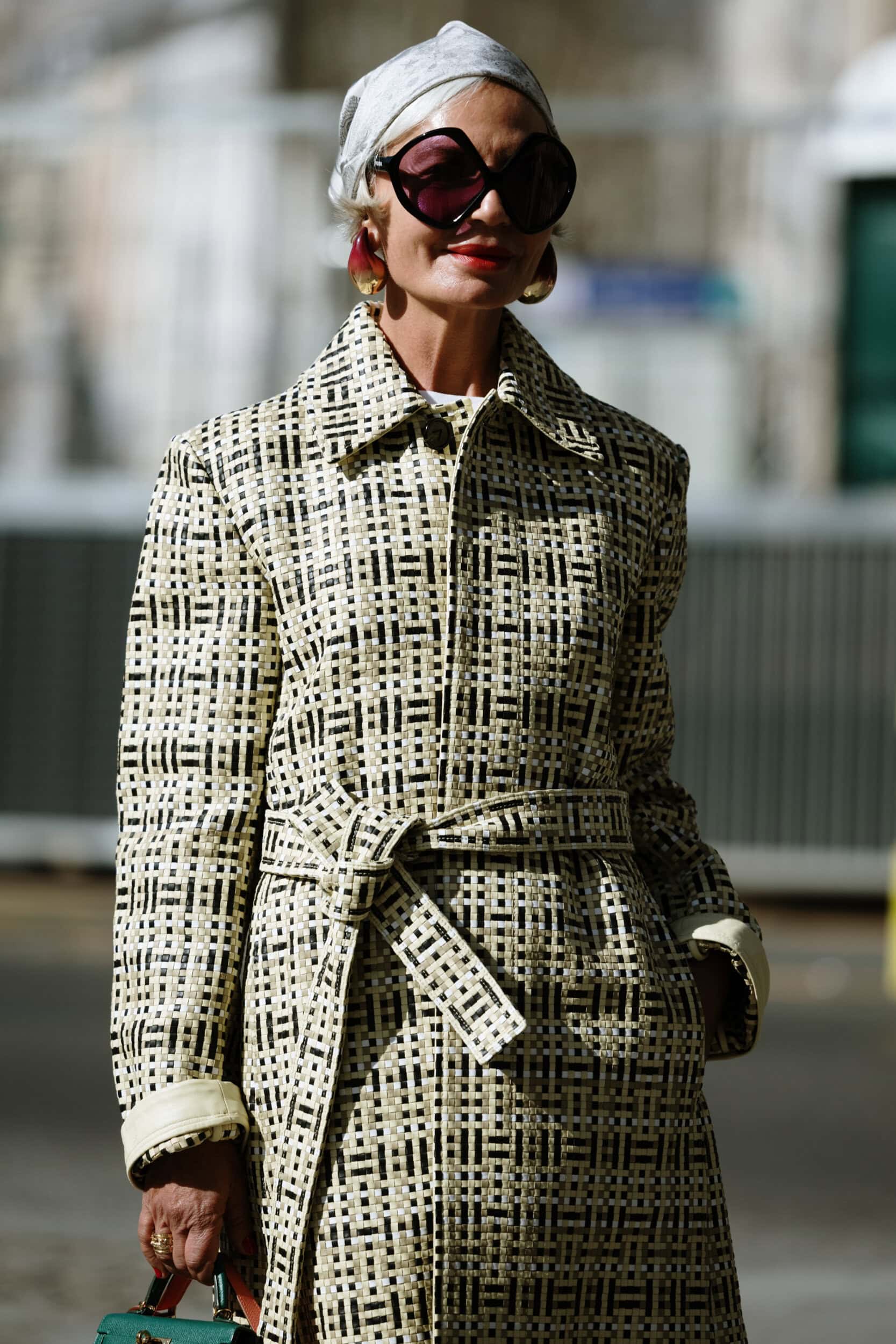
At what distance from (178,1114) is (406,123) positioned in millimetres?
1094

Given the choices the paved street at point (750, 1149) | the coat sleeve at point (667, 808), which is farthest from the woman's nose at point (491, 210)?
the paved street at point (750, 1149)

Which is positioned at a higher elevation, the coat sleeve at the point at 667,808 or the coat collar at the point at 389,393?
the coat collar at the point at 389,393

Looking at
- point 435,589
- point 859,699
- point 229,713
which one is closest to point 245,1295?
point 229,713

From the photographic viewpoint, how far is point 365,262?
2303mm

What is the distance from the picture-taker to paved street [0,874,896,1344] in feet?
16.0

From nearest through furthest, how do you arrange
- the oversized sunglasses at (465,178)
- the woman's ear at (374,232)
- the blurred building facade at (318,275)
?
the oversized sunglasses at (465,178), the woman's ear at (374,232), the blurred building facade at (318,275)

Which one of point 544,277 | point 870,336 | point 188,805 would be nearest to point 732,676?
point 870,336

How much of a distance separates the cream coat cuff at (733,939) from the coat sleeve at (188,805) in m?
0.48

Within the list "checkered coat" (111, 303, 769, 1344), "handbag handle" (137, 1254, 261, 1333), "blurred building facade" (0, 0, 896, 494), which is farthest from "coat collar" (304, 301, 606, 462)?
"blurred building facade" (0, 0, 896, 494)

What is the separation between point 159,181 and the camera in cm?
1186

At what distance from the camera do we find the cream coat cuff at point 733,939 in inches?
85.8

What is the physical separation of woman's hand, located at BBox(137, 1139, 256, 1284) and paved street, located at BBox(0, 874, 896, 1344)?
8.76 ft

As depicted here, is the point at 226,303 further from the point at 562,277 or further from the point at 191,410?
the point at 562,277

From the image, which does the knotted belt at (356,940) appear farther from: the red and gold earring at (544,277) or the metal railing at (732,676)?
the metal railing at (732,676)
